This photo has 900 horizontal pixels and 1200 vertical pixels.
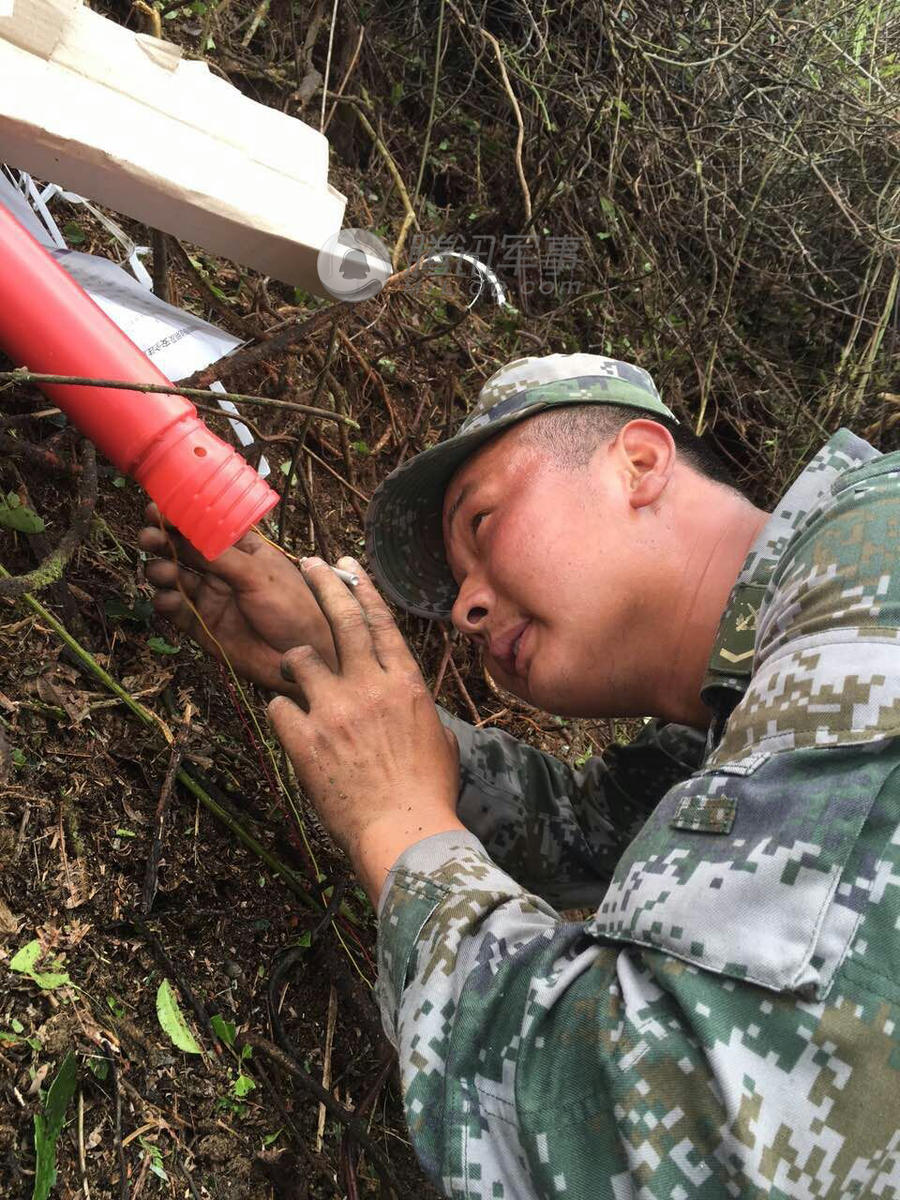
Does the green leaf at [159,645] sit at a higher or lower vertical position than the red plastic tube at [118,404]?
lower

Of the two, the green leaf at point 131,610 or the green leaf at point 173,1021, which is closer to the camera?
the green leaf at point 173,1021

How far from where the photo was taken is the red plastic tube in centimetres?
119

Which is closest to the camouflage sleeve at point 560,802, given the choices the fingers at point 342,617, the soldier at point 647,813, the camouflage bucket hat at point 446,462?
the soldier at point 647,813

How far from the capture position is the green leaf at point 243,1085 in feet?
4.29

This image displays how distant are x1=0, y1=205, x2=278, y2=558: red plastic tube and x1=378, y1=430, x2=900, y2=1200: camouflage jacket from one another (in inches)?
22.1

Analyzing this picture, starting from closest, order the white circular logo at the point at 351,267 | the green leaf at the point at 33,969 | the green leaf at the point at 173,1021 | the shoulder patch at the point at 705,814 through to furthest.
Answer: the shoulder patch at the point at 705,814 → the green leaf at the point at 33,969 → the green leaf at the point at 173,1021 → the white circular logo at the point at 351,267

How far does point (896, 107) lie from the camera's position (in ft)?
11.5

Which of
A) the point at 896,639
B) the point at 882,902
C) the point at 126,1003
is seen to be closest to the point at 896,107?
the point at 896,639

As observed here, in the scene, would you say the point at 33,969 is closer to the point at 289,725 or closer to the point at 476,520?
the point at 289,725

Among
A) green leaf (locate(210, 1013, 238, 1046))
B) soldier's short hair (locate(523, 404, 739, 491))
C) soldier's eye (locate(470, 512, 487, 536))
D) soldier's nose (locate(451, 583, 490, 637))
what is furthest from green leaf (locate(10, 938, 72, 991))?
soldier's short hair (locate(523, 404, 739, 491))

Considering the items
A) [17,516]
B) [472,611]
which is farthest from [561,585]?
[17,516]

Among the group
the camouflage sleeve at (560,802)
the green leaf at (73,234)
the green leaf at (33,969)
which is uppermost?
the green leaf at (73,234)

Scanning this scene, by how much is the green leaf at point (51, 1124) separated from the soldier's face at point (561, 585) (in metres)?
0.80

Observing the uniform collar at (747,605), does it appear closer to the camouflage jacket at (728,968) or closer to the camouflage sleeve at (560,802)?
the camouflage jacket at (728,968)
